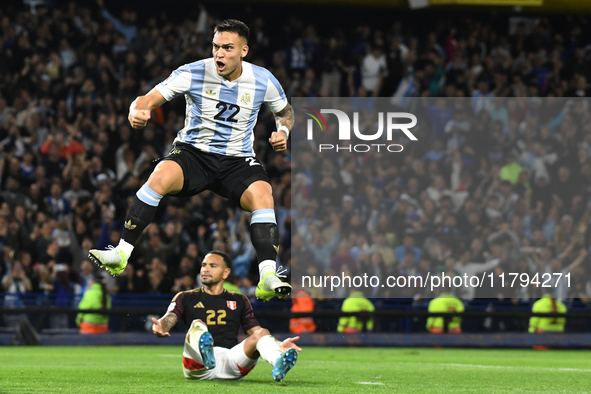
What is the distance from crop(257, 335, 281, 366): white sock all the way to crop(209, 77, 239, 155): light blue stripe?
5.70 ft

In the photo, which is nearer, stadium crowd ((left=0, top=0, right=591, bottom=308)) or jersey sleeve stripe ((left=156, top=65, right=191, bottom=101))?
jersey sleeve stripe ((left=156, top=65, right=191, bottom=101))

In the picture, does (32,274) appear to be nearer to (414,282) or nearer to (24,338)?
(24,338)

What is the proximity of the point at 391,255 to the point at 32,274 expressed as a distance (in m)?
6.29

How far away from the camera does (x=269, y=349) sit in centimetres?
713

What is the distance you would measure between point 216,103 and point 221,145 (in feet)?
1.06

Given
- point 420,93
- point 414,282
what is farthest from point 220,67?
point 420,93

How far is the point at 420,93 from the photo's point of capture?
17.9 metres

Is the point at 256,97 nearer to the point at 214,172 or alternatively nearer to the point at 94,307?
the point at 214,172

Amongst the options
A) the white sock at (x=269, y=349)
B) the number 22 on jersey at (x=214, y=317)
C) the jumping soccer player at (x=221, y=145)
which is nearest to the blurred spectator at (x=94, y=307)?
the number 22 on jersey at (x=214, y=317)

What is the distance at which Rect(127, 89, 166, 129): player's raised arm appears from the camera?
229 inches

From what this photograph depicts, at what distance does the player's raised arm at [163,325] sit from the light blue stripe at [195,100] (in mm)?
1523

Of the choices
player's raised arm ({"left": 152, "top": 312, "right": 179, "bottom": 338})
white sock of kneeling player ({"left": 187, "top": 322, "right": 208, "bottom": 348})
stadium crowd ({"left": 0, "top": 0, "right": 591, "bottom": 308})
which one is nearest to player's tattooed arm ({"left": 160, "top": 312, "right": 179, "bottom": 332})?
player's raised arm ({"left": 152, "top": 312, "right": 179, "bottom": 338})

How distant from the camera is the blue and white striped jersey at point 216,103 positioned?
6.38 meters

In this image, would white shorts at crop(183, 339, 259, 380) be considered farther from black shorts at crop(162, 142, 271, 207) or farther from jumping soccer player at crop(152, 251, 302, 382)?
black shorts at crop(162, 142, 271, 207)
